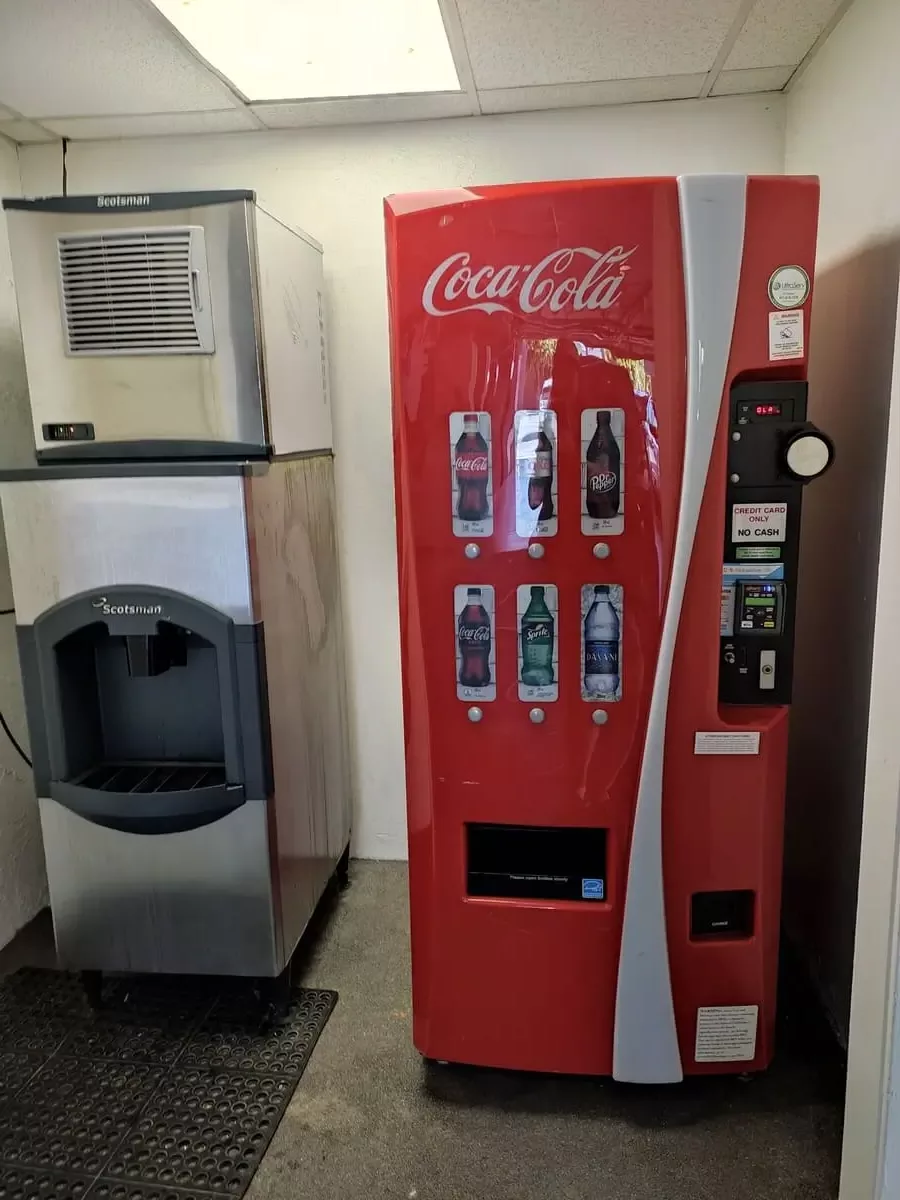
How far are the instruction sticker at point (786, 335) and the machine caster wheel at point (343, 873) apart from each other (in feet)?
5.50

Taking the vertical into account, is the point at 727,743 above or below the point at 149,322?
below

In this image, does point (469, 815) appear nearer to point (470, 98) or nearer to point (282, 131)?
point (470, 98)

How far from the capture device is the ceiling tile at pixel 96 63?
1.51 metres

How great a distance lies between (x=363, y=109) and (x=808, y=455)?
138 cm

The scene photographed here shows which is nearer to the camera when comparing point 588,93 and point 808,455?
point 808,455

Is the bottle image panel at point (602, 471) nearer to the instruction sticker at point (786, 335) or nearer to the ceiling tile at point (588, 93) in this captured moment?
the instruction sticker at point (786, 335)

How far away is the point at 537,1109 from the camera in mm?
1591

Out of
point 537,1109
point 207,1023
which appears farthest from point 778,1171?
point 207,1023

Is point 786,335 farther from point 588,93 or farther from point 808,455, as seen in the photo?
point 588,93

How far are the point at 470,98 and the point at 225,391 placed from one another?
37.5 inches

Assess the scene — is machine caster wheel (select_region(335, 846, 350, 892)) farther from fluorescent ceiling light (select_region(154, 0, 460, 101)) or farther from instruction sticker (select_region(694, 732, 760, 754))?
fluorescent ceiling light (select_region(154, 0, 460, 101))

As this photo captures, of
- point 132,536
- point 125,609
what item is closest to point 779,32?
point 132,536

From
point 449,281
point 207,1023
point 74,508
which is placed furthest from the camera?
point 207,1023

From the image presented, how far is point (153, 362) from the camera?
166cm
